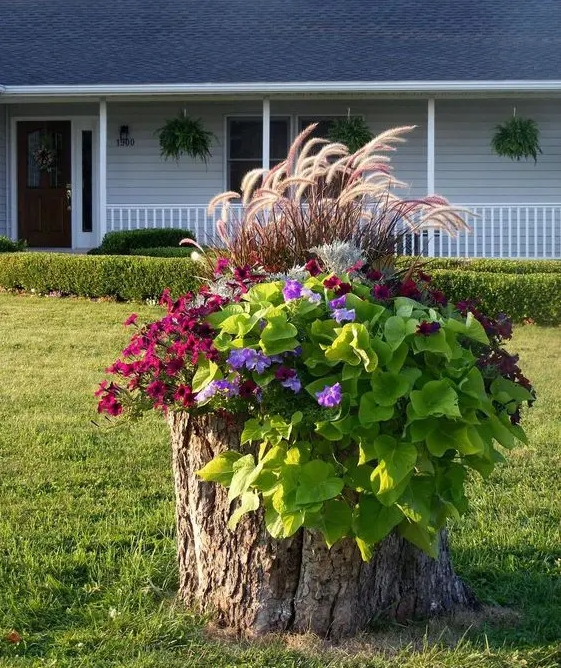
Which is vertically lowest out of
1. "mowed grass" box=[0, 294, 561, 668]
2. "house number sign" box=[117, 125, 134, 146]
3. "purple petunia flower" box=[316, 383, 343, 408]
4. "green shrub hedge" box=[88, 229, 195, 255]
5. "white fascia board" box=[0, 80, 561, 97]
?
"mowed grass" box=[0, 294, 561, 668]

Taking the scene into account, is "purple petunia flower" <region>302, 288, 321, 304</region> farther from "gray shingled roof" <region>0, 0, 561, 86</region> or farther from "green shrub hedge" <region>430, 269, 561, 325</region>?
"gray shingled roof" <region>0, 0, 561, 86</region>

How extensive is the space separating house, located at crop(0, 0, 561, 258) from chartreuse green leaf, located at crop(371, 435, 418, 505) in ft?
38.7

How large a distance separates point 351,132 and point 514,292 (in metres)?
5.29

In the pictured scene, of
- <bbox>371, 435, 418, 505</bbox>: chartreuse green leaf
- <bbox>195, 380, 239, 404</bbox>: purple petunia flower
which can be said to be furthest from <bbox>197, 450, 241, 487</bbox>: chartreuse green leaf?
<bbox>371, 435, 418, 505</bbox>: chartreuse green leaf

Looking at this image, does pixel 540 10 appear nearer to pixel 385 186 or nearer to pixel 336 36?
pixel 336 36

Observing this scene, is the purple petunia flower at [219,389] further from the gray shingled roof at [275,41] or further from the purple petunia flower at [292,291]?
the gray shingled roof at [275,41]

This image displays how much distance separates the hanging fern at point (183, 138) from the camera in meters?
15.4

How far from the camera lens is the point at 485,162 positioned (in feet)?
52.8

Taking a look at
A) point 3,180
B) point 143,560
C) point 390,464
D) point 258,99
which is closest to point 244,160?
point 258,99

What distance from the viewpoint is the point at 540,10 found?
17703 mm

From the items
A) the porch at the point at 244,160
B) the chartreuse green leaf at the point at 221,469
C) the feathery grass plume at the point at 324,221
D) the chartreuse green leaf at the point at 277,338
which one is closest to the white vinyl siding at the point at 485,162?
the porch at the point at 244,160

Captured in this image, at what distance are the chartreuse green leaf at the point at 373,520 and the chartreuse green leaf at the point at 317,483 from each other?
0.42 ft

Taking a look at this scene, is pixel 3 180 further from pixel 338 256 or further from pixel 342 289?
pixel 342 289

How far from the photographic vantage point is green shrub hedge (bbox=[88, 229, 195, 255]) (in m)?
13.7
